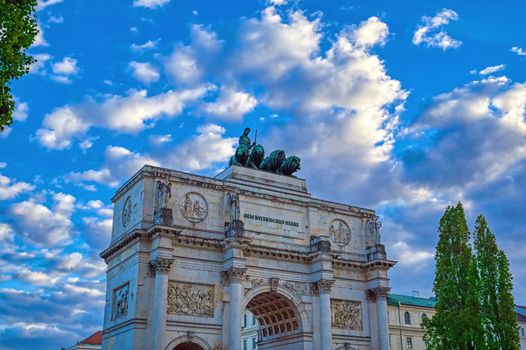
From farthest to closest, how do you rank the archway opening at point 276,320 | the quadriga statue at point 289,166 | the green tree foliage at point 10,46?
the quadriga statue at point 289,166, the archway opening at point 276,320, the green tree foliage at point 10,46

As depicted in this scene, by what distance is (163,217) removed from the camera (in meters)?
34.2

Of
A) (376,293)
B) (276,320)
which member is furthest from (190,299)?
(376,293)

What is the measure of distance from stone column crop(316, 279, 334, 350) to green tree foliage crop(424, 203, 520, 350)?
23.0ft

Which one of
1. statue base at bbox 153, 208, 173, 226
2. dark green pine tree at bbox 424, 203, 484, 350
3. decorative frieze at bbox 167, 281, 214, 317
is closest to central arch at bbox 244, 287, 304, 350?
decorative frieze at bbox 167, 281, 214, 317

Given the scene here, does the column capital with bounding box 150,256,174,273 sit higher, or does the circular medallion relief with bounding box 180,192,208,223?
the circular medallion relief with bounding box 180,192,208,223

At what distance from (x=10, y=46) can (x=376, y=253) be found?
31.2 meters

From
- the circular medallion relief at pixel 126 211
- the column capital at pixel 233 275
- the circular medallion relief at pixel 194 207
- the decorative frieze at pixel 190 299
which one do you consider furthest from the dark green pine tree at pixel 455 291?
the circular medallion relief at pixel 126 211

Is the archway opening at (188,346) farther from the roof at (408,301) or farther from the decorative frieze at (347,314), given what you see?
the roof at (408,301)

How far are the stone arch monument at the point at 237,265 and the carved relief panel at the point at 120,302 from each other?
13 cm

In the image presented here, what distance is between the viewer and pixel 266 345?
42.4 meters

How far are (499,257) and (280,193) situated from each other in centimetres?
1494

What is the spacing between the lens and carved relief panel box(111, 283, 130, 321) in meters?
35.0

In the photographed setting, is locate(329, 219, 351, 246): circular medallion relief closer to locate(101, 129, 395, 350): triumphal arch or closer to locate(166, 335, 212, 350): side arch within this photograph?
locate(101, 129, 395, 350): triumphal arch

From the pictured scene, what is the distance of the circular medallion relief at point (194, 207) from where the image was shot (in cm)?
3681
